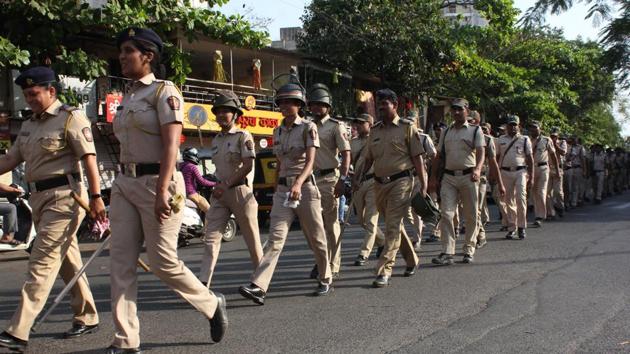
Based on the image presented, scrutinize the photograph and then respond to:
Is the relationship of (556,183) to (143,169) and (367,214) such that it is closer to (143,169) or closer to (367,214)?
(367,214)

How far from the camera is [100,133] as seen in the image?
20.5 metres

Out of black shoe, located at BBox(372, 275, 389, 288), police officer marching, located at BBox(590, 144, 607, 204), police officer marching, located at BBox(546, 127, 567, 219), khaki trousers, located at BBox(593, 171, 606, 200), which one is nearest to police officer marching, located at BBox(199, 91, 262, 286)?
black shoe, located at BBox(372, 275, 389, 288)

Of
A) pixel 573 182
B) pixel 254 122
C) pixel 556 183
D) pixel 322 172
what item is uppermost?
pixel 254 122

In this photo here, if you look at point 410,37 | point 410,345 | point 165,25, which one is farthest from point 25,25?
point 410,37

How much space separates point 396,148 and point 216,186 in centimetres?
195

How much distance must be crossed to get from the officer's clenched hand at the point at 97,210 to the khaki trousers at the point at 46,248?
0.47 feet

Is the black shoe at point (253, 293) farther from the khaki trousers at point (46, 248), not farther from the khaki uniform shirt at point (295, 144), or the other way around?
the khaki trousers at point (46, 248)

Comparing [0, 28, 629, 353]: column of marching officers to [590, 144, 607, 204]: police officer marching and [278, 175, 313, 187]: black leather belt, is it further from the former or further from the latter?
[590, 144, 607, 204]: police officer marching

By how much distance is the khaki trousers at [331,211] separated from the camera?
7.79 metres

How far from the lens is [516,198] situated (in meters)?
12.3

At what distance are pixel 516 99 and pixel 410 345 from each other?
30.3m

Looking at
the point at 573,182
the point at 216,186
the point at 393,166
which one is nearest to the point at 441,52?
the point at 573,182

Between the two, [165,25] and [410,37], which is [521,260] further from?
[410,37]

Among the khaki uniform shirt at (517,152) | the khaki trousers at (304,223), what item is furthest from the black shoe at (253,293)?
the khaki uniform shirt at (517,152)
